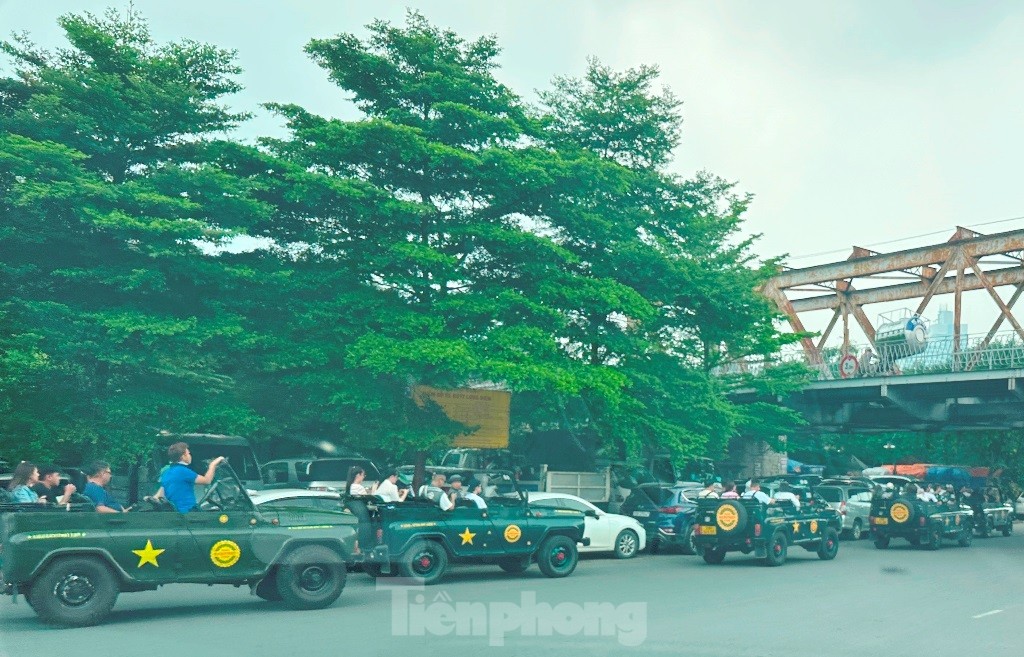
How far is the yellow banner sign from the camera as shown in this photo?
25484mm

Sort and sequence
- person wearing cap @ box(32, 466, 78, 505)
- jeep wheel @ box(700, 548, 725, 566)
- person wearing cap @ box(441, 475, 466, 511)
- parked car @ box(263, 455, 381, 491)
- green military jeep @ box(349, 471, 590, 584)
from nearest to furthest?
person wearing cap @ box(32, 466, 78, 505), green military jeep @ box(349, 471, 590, 584), person wearing cap @ box(441, 475, 466, 511), jeep wheel @ box(700, 548, 725, 566), parked car @ box(263, 455, 381, 491)

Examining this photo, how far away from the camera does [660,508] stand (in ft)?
79.2

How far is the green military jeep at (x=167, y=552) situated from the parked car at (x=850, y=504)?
66.2 ft

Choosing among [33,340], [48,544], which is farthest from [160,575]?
[33,340]

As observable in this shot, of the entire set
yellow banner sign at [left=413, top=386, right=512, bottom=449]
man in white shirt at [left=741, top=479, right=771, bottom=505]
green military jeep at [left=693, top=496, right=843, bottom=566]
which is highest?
yellow banner sign at [left=413, top=386, right=512, bottom=449]

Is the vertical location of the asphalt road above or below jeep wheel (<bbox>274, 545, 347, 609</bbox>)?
below

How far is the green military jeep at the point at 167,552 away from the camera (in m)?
11.0

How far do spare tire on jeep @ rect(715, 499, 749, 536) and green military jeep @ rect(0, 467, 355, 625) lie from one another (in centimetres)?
929

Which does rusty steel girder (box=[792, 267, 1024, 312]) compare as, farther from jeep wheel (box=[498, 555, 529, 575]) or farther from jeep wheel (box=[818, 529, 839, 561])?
jeep wheel (box=[498, 555, 529, 575])

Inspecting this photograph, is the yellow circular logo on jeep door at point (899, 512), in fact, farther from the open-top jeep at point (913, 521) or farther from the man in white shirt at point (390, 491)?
the man in white shirt at point (390, 491)

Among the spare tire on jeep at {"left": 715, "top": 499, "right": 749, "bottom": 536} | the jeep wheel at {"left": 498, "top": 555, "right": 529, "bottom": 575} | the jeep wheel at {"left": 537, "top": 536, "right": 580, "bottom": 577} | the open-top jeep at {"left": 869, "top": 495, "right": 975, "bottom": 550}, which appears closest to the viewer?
the jeep wheel at {"left": 498, "top": 555, "right": 529, "bottom": 575}

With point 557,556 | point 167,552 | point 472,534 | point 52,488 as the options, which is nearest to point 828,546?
point 557,556

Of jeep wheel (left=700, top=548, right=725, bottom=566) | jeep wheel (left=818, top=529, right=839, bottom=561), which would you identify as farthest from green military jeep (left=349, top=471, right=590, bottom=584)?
jeep wheel (left=818, top=529, right=839, bottom=561)

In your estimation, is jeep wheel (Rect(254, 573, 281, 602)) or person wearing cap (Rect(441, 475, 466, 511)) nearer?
jeep wheel (Rect(254, 573, 281, 602))
